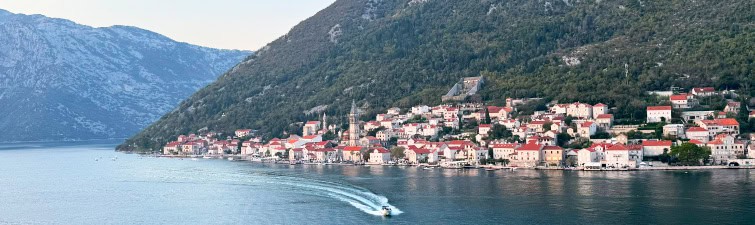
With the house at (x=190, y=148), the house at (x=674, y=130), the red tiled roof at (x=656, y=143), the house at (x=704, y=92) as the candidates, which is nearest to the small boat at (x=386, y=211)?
the red tiled roof at (x=656, y=143)

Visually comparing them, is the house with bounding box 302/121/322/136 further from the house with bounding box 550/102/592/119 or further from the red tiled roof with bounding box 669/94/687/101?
the red tiled roof with bounding box 669/94/687/101

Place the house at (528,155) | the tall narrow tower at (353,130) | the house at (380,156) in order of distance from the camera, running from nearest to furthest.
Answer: the house at (528,155)
the house at (380,156)
the tall narrow tower at (353,130)

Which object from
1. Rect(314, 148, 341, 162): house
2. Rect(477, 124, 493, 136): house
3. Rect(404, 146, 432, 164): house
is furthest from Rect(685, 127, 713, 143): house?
Rect(314, 148, 341, 162): house

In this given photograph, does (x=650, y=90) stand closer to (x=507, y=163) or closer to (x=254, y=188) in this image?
(x=507, y=163)

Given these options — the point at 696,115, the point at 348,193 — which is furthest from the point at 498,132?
the point at 348,193

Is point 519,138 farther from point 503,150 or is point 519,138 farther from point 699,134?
point 699,134

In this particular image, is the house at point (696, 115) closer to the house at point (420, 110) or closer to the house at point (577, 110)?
the house at point (577, 110)

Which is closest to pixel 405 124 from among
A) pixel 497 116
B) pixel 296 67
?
pixel 497 116
